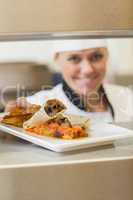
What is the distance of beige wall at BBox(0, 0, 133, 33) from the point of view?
30.2 inches

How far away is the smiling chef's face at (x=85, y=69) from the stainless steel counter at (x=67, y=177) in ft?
1.58

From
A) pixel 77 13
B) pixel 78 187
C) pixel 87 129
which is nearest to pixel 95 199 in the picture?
pixel 78 187

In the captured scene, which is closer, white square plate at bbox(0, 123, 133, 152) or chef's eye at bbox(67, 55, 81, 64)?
white square plate at bbox(0, 123, 133, 152)

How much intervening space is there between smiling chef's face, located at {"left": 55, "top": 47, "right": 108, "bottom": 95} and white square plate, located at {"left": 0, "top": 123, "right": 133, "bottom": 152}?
0.31 meters

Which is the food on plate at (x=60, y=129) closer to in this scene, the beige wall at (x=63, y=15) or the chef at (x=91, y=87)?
the beige wall at (x=63, y=15)

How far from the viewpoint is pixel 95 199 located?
0.58 meters

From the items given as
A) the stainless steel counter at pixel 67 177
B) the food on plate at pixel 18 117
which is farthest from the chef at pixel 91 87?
the stainless steel counter at pixel 67 177

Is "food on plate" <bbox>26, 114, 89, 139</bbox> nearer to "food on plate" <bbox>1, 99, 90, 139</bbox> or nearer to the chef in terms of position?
"food on plate" <bbox>1, 99, 90, 139</bbox>

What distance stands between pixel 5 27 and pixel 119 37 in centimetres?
39

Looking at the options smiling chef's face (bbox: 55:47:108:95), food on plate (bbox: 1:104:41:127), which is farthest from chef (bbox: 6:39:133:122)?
food on plate (bbox: 1:104:41:127)

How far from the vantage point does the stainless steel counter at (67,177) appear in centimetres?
56

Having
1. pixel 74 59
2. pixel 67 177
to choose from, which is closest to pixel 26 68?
pixel 74 59

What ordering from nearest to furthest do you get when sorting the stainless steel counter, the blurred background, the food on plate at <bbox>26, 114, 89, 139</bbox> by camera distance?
the stainless steel counter
the food on plate at <bbox>26, 114, 89, 139</bbox>
the blurred background

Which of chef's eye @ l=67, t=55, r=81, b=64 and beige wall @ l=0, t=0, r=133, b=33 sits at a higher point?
beige wall @ l=0, t=0, r=133, b=33
